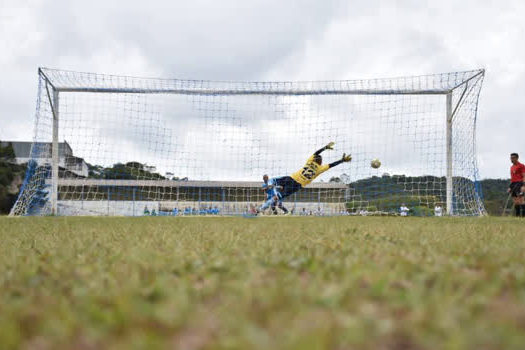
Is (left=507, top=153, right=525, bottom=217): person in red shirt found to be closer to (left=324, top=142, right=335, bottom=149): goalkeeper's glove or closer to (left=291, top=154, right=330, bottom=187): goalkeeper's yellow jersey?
(left=324, top=142, right=335, bottom=149): goalkeeper's glove

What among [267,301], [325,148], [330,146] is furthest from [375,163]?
[267,301]

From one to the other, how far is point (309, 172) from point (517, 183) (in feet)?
16.3

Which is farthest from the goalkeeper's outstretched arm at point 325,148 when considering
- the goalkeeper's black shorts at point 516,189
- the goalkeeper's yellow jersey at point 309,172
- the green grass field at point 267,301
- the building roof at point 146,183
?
the green grass field at point 267,301

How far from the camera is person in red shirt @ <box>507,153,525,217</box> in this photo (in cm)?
864

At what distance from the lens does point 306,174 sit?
12062mm

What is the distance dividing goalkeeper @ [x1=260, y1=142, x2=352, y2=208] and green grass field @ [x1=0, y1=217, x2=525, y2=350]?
376 inches

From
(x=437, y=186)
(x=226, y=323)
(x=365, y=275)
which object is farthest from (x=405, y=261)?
(x=437, y=186)

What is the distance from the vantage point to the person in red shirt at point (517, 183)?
28.3ft

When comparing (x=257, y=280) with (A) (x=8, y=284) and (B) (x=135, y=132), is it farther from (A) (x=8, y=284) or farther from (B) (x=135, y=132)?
(B) (x=135, y=132)

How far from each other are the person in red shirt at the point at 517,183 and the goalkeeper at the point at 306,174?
3.80 metres

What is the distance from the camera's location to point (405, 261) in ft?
6.04

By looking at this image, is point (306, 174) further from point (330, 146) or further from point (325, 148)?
point (330, 146)

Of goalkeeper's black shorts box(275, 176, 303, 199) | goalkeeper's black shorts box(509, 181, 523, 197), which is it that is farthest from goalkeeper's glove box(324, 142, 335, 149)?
goalkeeper's black shorts box(509, 181, 523, 197)

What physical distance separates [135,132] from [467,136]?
8.76m
